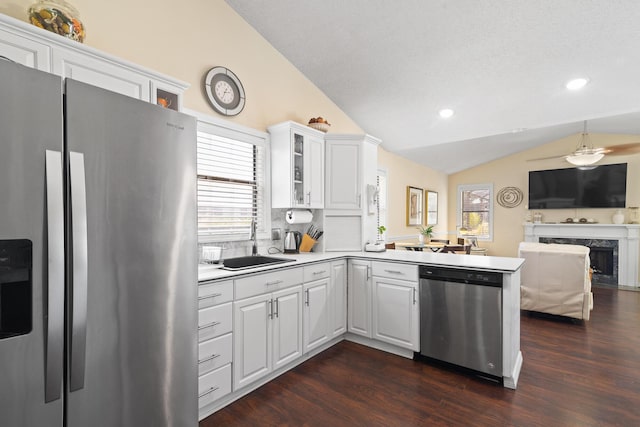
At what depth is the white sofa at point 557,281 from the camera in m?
3.68

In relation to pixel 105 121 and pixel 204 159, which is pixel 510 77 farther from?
pixel 105 121

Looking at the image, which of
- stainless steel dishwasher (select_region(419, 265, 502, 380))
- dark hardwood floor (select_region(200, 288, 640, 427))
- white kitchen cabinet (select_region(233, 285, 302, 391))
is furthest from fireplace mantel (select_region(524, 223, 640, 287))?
white kitchen cabinet (select_region(233, 285, 302, 391))

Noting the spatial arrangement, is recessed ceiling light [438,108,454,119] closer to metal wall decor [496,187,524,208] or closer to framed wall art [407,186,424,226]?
framed wall art [407,186,424,226]

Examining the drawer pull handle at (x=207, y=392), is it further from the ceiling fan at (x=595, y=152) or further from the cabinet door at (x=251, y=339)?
the ceiling fan at (x=595, y=152)

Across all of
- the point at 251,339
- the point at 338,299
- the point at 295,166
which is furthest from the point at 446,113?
the point at 251,339

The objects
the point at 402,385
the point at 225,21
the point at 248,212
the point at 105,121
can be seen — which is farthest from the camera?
the point at 248,212

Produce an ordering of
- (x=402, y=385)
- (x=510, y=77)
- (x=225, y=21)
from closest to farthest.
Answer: (x=402, y=385), (x=225, y=21), (x=510, y=77)

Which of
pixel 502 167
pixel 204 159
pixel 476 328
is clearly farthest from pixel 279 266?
pixel 502 167

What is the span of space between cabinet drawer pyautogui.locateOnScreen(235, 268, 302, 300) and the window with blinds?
704 mm

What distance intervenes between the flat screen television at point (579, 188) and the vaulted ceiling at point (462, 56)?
66.5 inches

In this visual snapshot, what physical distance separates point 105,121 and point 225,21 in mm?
2342

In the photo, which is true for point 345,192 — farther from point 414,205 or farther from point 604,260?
point 604,260


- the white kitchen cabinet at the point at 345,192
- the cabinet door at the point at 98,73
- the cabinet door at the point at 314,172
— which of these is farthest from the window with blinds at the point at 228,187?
the cabinet door at the point at 98,73

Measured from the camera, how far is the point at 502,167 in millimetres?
7477
